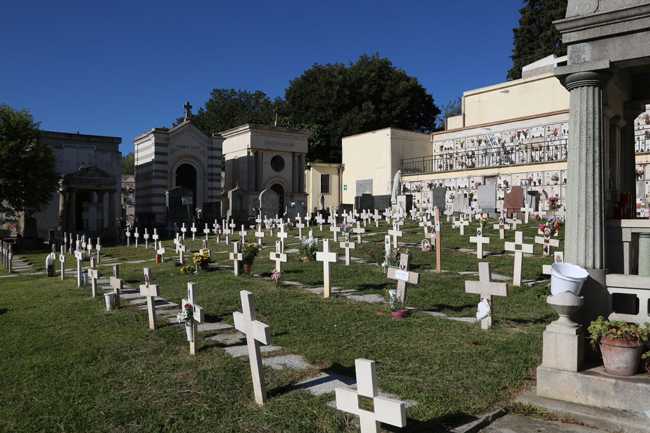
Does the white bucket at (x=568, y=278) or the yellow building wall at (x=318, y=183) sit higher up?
the yellow building wall at (x=318, y=183)

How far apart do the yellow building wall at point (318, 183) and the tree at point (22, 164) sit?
2016 centimetres

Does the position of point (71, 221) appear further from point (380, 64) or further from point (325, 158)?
point (380, 64)

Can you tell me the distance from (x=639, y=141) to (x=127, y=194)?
46234 millimetres

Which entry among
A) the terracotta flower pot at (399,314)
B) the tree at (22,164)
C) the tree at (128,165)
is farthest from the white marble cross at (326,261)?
the tree at (128,165)

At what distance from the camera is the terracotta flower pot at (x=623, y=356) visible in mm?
4496

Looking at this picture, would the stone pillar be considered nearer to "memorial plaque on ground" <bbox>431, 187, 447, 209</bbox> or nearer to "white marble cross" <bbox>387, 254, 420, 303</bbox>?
"white marble cross" <bbox>387, 254, 420, 303</bbox>

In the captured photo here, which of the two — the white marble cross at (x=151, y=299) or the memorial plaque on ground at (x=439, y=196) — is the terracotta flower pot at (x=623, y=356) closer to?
the white marble cross at (x=151, y=299)

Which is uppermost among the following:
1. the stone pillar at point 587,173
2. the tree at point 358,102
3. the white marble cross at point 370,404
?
the tree at point 358,102

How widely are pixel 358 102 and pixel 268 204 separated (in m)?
21.1

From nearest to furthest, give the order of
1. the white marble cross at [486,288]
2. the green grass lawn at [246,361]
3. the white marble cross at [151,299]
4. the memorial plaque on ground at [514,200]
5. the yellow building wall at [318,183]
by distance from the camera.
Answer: the green grass lawn at [246,361], the white marble cross at [486,288], the white marble cross at [151,299], the memorial plaque on ground at [514,200], the yellow building wall at [318,183]

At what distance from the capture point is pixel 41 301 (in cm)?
1005

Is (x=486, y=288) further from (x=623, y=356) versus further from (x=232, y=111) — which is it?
(x=232, y=111)

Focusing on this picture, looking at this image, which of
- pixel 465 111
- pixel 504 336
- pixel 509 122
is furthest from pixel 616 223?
pixel 465 111

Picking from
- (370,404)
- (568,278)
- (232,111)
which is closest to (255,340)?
(370,404)
